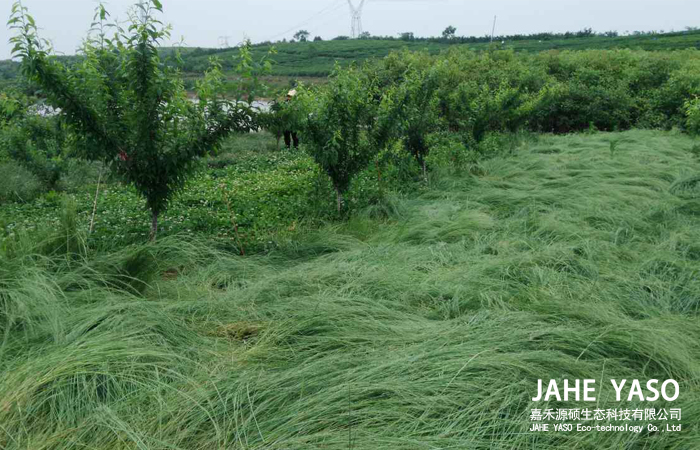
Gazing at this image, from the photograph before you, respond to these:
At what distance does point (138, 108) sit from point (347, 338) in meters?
3.39

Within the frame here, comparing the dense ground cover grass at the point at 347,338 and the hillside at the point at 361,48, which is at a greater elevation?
the hillside at the point at 361,48

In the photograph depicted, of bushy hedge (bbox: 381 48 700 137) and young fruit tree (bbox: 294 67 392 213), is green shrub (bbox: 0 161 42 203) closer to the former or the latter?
young fruit tree (bbox: 294 67 392 213)

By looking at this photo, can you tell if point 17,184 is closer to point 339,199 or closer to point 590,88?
point 339,199

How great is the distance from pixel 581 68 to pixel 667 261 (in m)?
18.3

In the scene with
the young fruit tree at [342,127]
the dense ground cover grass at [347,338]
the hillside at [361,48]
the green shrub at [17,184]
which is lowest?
the dense ground cover grass at [347,338]

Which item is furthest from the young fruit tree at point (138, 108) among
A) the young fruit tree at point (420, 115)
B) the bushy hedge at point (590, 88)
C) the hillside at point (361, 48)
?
the hillside at point (361, 48)

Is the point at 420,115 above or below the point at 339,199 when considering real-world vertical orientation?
above

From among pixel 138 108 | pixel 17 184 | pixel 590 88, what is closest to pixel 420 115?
pixel 138 108

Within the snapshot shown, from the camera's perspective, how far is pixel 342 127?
681 centimetres

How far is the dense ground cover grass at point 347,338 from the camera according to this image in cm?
227

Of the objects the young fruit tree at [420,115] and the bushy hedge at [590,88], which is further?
the bushy hedge at [590,88]

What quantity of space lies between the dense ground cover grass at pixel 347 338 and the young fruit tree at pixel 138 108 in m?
0.94

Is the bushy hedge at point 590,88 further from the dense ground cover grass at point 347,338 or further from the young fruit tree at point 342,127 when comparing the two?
the dense ground cover grass at point 347,338

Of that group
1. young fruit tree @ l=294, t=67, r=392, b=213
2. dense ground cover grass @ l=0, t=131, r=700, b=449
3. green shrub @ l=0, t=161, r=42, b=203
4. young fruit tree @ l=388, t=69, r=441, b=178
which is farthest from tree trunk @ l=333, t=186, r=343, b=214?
green shrub @ l=0, t=161, r=42, b=203
